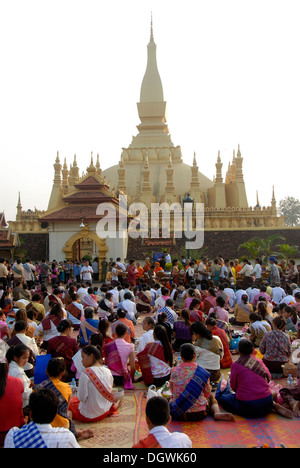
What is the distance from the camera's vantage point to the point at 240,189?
38.2 meters

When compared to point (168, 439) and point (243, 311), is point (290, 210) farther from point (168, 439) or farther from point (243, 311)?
point (168, 439)

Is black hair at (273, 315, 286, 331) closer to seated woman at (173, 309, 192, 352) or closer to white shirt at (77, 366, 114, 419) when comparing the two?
seated woman at (173, 309, 192, 352)

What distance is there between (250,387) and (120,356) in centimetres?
219

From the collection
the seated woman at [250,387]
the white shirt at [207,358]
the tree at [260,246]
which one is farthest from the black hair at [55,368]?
the tree at [260,246]

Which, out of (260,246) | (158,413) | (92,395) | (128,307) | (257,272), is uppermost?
(260,246)

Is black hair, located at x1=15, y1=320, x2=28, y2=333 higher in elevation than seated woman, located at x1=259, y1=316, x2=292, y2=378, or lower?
higher

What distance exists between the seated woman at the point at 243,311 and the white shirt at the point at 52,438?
765 cm

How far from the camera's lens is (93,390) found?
6.03 m

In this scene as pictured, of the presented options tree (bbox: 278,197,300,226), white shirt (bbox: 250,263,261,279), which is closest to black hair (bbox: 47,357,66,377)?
white shirt (bbox: 250,263,261,279)

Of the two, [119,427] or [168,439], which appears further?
[119,427]

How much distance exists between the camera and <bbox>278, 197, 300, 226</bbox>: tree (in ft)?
251

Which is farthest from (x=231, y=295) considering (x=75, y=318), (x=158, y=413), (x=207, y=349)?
(x=158, y=413)

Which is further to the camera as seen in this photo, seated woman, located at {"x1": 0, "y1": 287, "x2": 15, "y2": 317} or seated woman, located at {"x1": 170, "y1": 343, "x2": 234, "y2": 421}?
seated woman, located at {"x1": 0, "y1": 287, "x2": 15, "y2": 317}

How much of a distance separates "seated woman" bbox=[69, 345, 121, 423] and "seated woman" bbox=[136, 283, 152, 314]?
289 inches
